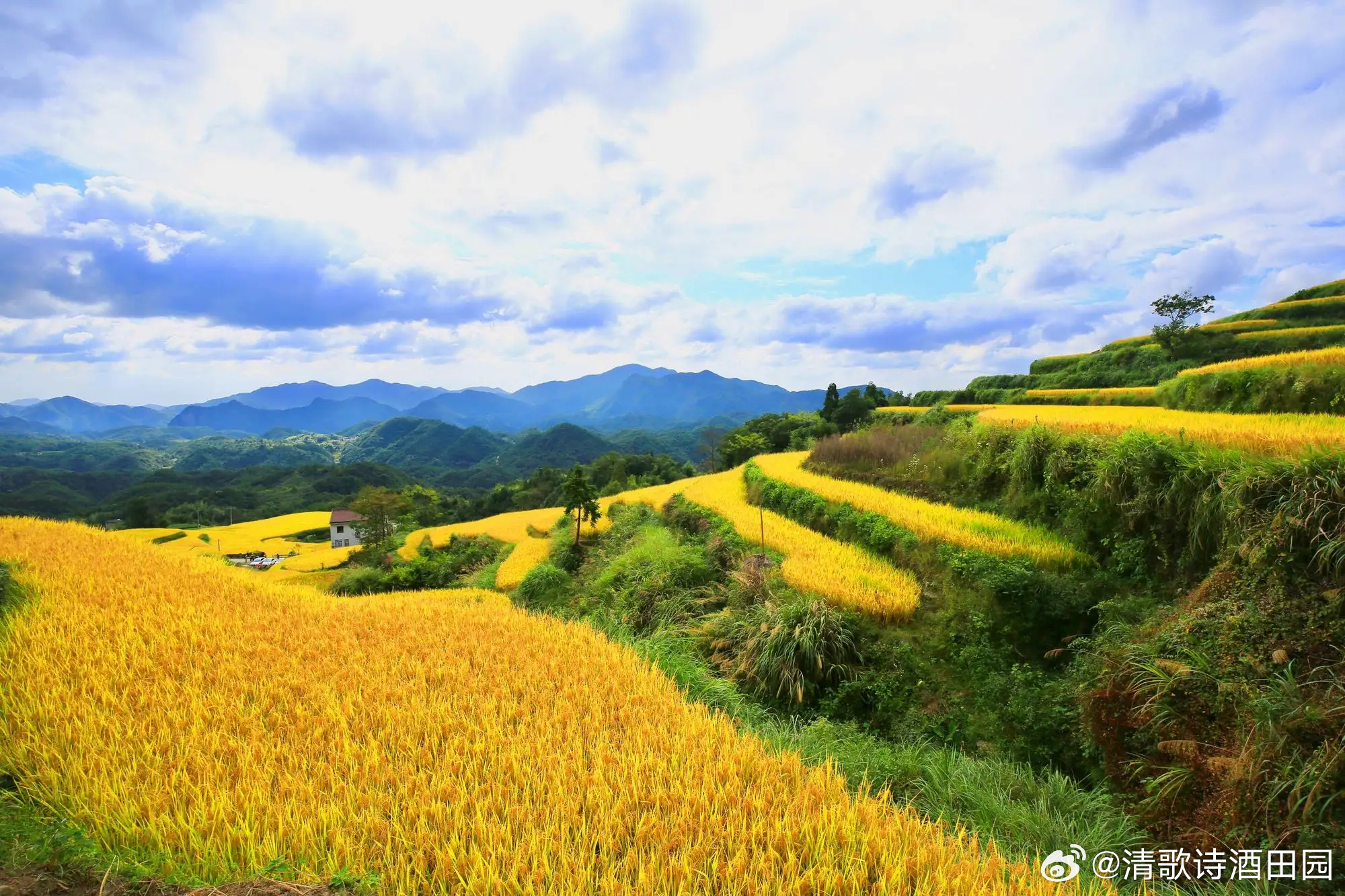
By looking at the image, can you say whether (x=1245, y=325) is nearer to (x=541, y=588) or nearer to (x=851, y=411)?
(x=851, y=411)

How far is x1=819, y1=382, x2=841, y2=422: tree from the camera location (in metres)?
35.5

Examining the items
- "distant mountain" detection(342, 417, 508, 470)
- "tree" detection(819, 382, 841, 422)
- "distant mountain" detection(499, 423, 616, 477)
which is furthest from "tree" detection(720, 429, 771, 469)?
"distant mountain" detection(342, 417, 508, 470)

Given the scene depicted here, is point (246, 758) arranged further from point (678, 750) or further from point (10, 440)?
point (10, 440)

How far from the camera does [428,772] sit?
133 inches

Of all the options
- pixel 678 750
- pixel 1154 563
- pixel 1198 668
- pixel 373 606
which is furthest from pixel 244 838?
pixel 1154 563

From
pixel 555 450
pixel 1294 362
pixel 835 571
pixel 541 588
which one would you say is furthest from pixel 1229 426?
pixel 555 450

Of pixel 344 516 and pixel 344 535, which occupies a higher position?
pixel 344 516

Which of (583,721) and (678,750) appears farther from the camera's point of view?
(583,721)

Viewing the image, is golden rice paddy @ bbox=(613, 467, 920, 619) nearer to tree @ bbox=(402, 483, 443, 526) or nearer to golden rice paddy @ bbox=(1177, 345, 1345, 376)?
golden rice paddy @ bbox=(1177, 345, 1345, 376)

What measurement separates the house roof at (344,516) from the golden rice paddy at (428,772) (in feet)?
150

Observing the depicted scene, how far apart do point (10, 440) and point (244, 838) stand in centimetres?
24369

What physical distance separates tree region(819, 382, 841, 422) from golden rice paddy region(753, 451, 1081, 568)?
2194cm

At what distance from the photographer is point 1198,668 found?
167 inches

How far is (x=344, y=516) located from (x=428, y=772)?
172 feet
